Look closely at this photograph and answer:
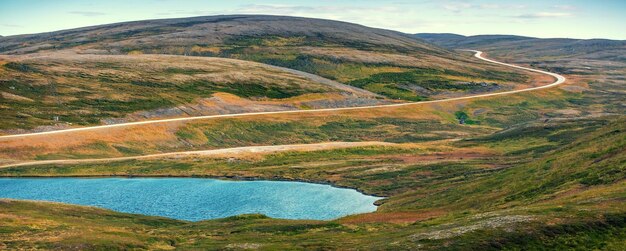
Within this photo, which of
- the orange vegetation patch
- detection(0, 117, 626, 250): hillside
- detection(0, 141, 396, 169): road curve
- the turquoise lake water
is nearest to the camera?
detection(0, 117, 626, 250): hillside

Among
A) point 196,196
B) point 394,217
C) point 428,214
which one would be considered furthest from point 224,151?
point 428,214

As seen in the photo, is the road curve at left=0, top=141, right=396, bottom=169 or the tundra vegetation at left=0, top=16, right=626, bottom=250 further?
the road curve at left=0, top=141, right=396, bottom=169

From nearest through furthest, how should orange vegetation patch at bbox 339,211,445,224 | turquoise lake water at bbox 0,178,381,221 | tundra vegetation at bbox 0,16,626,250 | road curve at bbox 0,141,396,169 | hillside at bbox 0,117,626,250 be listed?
hillside at bbox 0,117,626,250, tundra vegetation at bbox 0,16,626,250, orange vegetation patch at bbox 339,211,445,224, turquoise lake water at bbox 0,178,381,221, road curve at bbox 0,141,396,169

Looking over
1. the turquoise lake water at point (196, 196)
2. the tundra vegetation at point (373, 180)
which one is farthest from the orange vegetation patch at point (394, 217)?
the turquoise lake water at point (196, 196)

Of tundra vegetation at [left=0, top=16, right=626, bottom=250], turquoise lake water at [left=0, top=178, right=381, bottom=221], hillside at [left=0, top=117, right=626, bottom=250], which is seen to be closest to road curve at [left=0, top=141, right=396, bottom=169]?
tundra vegetation at [left=0, top=16, right=626, bottom=250]

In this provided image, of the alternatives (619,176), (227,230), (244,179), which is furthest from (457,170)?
(227,230)

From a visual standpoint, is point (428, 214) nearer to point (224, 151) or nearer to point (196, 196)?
point (196, 196)

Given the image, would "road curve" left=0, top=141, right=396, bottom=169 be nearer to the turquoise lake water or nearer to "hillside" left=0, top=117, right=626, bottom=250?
"hillside" left=0, top=117, right=626, bottom=250
